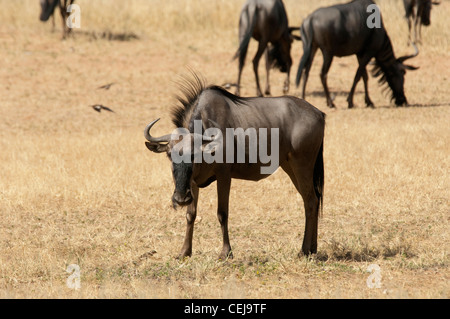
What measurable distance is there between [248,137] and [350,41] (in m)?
8.64

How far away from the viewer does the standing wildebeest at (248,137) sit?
668cm

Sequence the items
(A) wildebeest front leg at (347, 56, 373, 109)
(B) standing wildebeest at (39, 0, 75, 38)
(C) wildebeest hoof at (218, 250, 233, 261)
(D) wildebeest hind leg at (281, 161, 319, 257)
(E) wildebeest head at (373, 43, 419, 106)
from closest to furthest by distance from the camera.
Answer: (C) wildebeest hoof at (218, 250, 233, 261) < (D) wildebeest hind leg at (281, 161, 319, 257) < (A) wildebeest front leg at (347, 56, 373, 109) < (E) wildebeest head at (373, 43, 419, 106) < (B) standing wildebeest at (39, 0, 75, 38)

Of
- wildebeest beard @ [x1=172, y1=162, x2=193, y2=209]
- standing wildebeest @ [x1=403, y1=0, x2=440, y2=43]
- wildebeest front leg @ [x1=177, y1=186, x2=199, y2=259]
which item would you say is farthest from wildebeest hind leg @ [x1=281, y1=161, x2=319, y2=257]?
standing wildebeest @ [x1=403, y1=0, x2=440, y2=43]

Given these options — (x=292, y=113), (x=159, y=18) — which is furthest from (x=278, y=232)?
(x=159, y=18)

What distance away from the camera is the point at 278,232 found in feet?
26.7

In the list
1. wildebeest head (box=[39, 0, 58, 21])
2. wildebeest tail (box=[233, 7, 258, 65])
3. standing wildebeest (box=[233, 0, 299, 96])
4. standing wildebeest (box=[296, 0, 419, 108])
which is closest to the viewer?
standing wildebeest (box=[296, 0, 419, 108])

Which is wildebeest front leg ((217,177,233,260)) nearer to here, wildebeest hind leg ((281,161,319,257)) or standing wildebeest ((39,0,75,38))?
wildebeest hind leg ((281,161,319,257))

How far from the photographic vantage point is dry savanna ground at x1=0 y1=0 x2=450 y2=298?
6316 millimetres

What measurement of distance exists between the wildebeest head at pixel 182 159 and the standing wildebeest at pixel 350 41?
8470 millimetres

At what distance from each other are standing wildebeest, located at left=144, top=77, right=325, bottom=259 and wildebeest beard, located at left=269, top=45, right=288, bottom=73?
10.8 m

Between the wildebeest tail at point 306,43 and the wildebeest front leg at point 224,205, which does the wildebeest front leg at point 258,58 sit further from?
the wildebeest front leg at point 224,205

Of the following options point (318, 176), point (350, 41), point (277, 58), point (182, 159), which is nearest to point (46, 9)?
point (277, 58)

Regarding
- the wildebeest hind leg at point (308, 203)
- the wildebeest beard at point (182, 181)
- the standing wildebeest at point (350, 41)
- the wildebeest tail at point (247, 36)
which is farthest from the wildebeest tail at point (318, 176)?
the wildebeest tail at point (247, 36)
